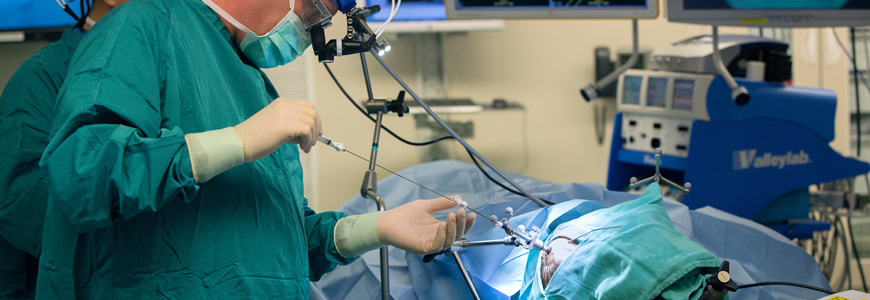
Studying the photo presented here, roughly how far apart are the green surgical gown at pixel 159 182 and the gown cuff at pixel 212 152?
0.01 meters

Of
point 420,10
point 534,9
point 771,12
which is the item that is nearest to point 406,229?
point 534,9

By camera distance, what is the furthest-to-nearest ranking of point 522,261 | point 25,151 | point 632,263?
1. point 522,261
2. point 25,151
3. point 632,263

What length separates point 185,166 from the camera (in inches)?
26.4

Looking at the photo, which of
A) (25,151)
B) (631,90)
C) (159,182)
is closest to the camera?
(159,182)

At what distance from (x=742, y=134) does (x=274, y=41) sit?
1.48 meters

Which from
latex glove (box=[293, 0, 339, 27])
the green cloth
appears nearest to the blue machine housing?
the green cloth

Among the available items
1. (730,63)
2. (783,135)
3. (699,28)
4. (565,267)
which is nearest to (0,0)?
(565,267)

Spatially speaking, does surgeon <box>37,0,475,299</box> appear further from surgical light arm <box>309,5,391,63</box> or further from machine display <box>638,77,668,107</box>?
machine display <box>638,77,668,107</box>

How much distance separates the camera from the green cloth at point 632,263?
2.72ft

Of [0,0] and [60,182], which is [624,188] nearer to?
[60,182]

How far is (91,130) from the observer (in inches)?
25.4

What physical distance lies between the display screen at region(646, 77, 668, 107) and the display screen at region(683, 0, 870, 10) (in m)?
0.24

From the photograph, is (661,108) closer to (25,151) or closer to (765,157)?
(765,157)

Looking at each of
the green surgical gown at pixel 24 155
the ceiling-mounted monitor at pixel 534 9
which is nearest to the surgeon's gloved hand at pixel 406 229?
the green surgical gown at pixel 24 155
